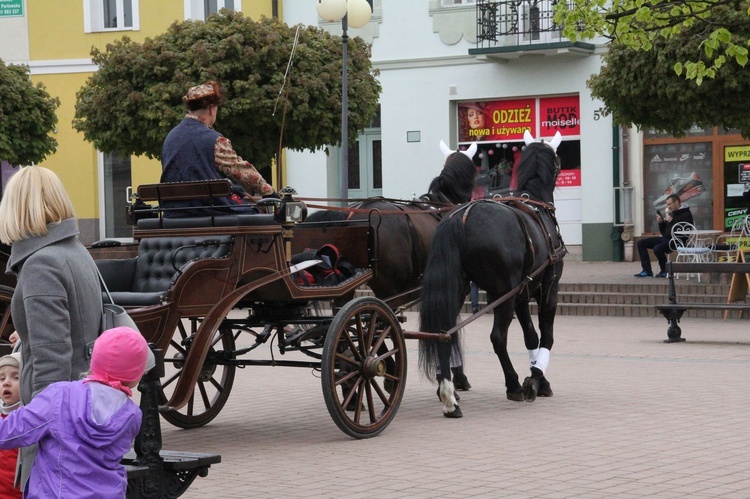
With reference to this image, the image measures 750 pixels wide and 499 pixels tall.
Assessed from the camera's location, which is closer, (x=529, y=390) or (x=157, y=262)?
(x=157, y=262)

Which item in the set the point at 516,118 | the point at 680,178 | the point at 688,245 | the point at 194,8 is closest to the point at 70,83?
the point at 194,8

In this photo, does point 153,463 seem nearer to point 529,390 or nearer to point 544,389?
point 529,390

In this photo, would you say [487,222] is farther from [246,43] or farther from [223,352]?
[246,43]

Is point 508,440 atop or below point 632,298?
atop

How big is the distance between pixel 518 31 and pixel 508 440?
764 inches

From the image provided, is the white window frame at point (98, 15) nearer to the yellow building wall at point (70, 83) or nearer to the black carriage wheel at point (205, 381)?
the yellow building wall at point (70, 83)

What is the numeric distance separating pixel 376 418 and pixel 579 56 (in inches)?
741

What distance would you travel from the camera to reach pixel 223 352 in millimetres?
8922

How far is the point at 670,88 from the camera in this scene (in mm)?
19016

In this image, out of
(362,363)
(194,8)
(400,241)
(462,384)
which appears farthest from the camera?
(194,8)

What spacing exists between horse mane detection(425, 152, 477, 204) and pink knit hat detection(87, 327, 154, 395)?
270 inches

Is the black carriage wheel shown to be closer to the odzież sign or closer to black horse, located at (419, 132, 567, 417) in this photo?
black horse, located at (419, 132, 567, 417)

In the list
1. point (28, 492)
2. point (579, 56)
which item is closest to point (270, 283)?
point (28, 492)

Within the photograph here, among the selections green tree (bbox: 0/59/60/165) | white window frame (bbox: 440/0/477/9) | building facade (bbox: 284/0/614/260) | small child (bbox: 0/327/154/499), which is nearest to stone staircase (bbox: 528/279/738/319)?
building facade (bbox: 284/0/614/260)
